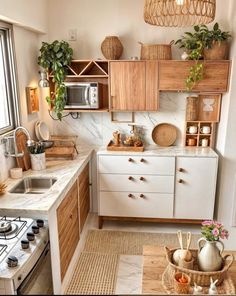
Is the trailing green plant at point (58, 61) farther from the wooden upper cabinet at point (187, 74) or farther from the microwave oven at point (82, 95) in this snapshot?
the wooden upper cabinet at point (187, 74)

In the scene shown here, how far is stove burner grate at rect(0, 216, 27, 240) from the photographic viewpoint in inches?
67.0

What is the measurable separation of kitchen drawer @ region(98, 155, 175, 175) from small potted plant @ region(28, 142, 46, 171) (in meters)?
0.62

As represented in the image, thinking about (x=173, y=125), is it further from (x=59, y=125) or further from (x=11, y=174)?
(x=11, y=174)

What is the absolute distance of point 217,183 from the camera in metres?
3.08

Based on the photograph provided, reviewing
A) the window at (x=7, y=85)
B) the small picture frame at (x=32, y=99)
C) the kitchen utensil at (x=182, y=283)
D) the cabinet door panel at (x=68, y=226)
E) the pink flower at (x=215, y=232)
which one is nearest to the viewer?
the kitchen utensil at (x=182, y=283)

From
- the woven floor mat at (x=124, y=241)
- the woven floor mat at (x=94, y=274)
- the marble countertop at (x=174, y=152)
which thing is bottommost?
the woven floor mat at (x=94, y=274)

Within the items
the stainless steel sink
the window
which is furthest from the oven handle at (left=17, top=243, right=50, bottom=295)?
the window

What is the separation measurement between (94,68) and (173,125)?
1112 millimetres

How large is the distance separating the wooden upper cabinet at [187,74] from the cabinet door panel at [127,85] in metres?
0.22

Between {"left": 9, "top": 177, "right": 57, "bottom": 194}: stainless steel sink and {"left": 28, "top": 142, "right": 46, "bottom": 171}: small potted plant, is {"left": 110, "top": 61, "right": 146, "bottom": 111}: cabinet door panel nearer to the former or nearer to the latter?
{"left": 28, "top": 142, "right": 46, "bottom": 171}: small potted plant

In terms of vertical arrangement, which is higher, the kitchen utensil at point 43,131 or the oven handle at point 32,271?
the kitchen utensil at point 43,131

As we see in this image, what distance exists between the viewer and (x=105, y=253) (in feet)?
9.18

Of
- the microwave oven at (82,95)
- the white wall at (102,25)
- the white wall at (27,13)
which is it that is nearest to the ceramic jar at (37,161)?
the microwave oven at (82,95)

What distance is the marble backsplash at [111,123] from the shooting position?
327 centimetres
